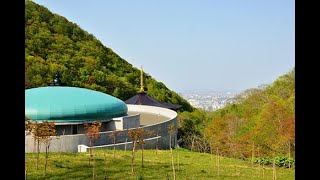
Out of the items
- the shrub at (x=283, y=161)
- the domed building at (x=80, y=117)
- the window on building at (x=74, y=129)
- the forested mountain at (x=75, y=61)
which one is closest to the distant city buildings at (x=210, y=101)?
the forested mountain at (x=75, y=61)

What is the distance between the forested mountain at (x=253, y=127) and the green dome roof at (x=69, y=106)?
517 centimetres

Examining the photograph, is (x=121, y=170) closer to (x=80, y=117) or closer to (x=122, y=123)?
(x=80, y=117)

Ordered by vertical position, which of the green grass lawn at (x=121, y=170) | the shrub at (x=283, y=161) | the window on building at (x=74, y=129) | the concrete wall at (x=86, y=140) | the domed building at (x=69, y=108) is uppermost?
the domed building at (x=69, y=108)

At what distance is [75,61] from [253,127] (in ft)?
92.2

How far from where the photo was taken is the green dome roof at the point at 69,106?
1584cm

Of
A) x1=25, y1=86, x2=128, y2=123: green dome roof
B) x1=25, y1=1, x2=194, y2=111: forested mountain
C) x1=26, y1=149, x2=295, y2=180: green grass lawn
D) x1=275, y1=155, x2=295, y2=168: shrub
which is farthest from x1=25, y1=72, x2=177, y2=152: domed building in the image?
x1=25, y1=1, x2=194, y2=111: forested mountain

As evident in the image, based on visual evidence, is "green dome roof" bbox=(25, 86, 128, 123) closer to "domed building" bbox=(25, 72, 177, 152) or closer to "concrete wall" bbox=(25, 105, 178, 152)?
"domed building" bbox=(25, 72, 177, 152)

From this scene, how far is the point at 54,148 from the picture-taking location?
14.0 metres

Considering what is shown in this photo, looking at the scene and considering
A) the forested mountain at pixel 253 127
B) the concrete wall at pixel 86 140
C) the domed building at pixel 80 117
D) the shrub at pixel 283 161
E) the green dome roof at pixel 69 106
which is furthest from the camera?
the forested mountain at pixel 253 127

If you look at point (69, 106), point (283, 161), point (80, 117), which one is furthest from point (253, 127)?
point (69, 106)

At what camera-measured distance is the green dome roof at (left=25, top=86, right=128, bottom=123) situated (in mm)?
15844

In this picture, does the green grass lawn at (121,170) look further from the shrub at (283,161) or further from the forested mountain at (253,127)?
the forested mountain at (253,127)
